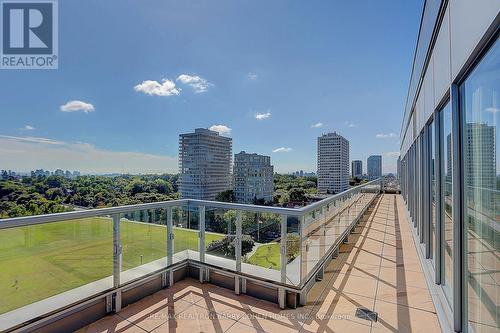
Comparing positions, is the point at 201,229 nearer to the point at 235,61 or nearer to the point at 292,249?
the point at 292,249

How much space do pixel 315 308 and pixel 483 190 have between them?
6.37 feet

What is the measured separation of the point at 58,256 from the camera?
236 centimetres

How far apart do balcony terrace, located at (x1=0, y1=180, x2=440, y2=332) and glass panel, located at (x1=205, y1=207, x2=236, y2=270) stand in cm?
2

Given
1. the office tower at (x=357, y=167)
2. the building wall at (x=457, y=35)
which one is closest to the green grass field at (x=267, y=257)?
the building wall at (x=457, y=35)

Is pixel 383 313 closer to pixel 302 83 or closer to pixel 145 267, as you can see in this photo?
pixel 145 267

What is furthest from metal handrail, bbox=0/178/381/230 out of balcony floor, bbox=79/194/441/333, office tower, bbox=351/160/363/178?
office tower, bbox=351/160/363/178

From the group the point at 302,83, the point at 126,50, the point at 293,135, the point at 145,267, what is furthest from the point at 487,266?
the point at 293,135

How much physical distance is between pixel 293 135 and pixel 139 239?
4238cm

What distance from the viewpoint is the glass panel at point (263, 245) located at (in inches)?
113

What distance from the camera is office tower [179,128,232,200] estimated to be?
121 feet

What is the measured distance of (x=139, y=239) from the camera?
10.0 ft

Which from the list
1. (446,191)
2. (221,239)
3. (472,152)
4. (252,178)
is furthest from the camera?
(252,178)

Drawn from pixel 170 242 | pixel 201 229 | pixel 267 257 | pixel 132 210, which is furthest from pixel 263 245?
pixel 132 210

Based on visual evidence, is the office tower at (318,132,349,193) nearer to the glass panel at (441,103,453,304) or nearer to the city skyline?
the city skyline
